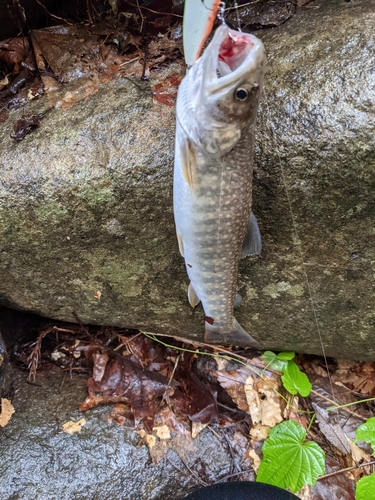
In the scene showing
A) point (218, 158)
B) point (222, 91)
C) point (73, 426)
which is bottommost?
point (73, 426)

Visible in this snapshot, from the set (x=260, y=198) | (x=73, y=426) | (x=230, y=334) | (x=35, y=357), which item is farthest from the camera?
(x=35, y=357)

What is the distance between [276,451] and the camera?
9.69ft

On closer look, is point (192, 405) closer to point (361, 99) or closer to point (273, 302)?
point (273, 302)

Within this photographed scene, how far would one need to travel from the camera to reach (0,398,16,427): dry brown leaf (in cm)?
296

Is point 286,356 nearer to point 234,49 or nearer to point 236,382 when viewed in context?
point 236,382

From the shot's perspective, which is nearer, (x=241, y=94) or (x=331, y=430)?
(x=241, y=94)

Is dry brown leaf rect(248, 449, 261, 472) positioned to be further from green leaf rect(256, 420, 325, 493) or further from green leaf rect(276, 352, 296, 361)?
green leaf rect(276, 352, 296, 361)

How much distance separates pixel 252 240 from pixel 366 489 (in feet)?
6.45

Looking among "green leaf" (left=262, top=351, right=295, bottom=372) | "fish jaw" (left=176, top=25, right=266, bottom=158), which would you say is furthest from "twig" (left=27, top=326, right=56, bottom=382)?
"fish jaw" (left=176, top=25, right=266, bottom=158)

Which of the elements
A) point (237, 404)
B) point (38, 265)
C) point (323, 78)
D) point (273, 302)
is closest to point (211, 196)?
point (323, 78)

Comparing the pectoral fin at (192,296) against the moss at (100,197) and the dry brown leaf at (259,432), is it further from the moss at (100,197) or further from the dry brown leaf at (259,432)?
the dry brown leaf at (259,432)

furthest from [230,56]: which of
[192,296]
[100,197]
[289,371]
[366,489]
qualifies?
[366,489]

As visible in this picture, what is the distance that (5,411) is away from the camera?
3008mm

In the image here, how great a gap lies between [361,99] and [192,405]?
2.66 m
